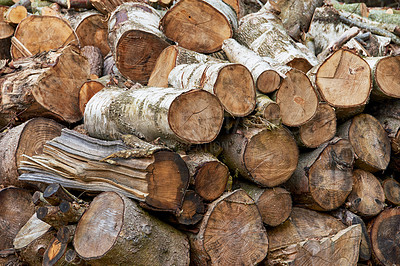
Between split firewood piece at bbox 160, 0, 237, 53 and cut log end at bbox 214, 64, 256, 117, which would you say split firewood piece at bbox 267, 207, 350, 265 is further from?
split firewood piece at bbox 160, 0, 237, 53

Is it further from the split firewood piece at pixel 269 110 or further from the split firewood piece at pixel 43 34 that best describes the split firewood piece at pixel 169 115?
the split firewood piece at pixel 43 34

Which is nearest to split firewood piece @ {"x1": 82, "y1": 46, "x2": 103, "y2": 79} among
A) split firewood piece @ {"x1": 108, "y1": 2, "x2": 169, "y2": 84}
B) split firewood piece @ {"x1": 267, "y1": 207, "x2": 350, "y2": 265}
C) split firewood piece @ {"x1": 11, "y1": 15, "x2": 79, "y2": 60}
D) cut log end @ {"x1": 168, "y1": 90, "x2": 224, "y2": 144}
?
split firewood piece @ {"x1": 11, "y1": 15, "x2": 79, "y2": 60}

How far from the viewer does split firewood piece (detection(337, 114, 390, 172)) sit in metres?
3.82

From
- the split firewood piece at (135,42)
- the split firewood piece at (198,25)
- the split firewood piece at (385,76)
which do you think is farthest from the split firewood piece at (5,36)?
the split firewood piece at (385,76)

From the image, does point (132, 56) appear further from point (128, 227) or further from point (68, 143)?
point (128, 227)

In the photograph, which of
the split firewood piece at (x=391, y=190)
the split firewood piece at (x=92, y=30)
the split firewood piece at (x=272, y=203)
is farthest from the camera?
→ the split firewood piece at (x=92, y=30)

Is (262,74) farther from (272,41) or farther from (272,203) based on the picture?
(272,41)

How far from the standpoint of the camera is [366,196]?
3.77 metres

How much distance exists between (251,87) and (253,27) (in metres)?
1.91

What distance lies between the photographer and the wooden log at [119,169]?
2.72m

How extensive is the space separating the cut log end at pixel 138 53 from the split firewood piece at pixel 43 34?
43.5 inches

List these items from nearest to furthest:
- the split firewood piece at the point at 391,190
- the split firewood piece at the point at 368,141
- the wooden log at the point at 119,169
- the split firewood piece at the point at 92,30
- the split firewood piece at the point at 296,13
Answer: the wooden log at the point at 119,169 → the split firewood piece at the point at 368,141 → the split firewood piece at the point at 391,190 → the split firewood piece at the point at 92,30 → the split firewood piece at the point at 296,13

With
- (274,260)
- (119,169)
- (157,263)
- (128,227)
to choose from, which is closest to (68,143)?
(119,169)

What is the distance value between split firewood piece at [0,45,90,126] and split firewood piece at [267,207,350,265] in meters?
2.50
